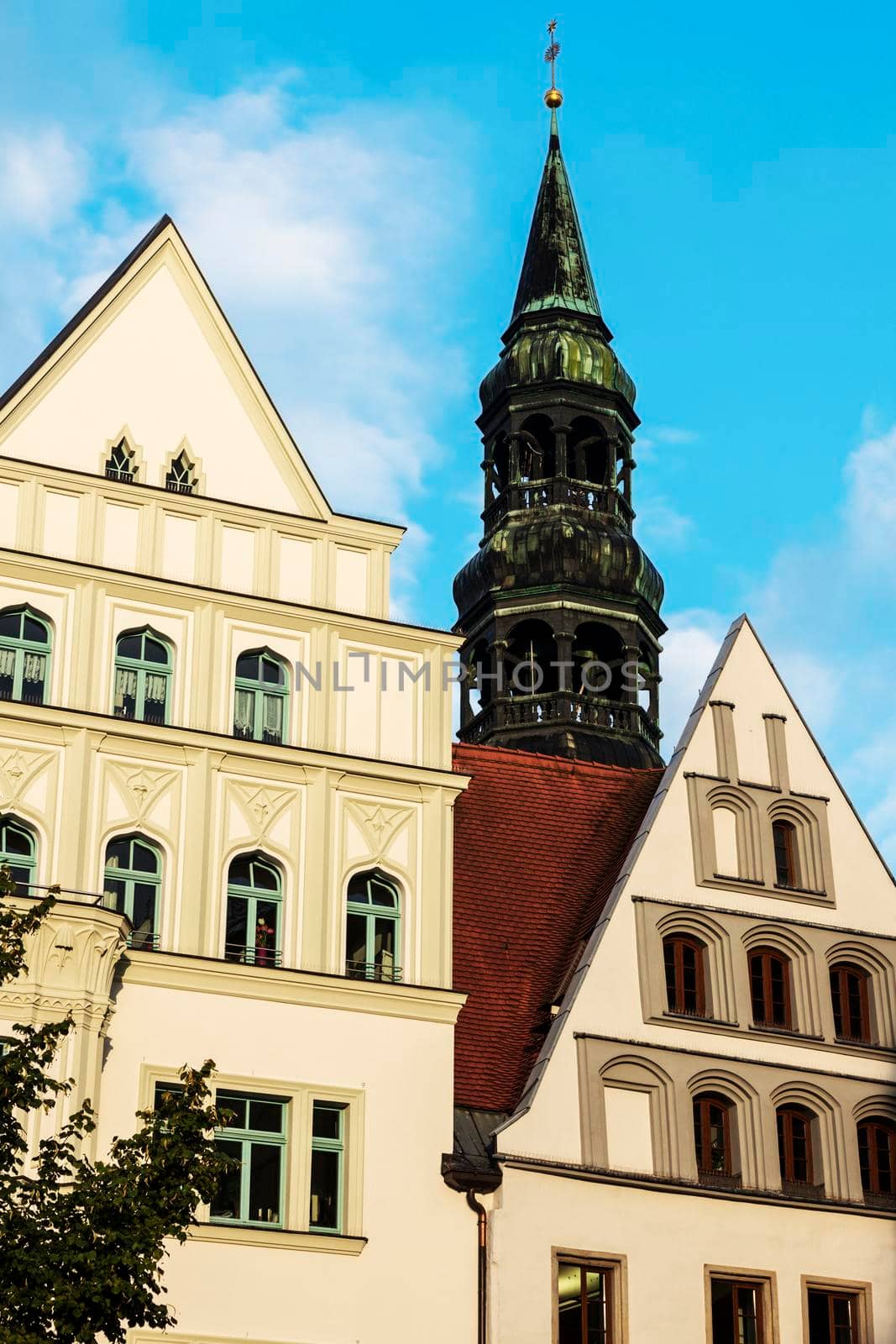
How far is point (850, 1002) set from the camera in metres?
36.5

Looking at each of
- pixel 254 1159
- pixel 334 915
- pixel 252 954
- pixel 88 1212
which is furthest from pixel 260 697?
pixel 88 1212

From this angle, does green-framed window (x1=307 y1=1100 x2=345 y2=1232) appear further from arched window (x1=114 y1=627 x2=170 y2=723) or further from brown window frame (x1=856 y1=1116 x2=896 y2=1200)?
brown window frame (x1=856 y1=1116 x2=896 y2=1200)

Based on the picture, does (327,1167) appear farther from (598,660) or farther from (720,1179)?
(598,660)

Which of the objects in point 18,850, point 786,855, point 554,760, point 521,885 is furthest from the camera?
point 554,760

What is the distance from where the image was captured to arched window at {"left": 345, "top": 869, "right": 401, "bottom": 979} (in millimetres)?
33438

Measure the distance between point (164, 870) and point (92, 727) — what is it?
2.20 meters

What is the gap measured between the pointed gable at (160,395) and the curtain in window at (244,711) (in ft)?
10.6

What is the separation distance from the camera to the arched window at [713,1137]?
3434 cm

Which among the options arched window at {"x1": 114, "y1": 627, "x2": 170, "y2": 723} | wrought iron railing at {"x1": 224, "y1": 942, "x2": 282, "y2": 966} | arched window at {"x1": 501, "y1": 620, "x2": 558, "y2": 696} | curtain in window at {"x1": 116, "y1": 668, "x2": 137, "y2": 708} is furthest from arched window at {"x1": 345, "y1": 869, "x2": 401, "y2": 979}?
arched window at {"x1": 501, "y1": 620, "x2": 558, "y2": 696}

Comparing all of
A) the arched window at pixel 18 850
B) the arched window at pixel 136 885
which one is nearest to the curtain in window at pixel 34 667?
the arched window at pixel 18 850

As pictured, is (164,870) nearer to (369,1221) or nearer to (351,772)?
(351,772)

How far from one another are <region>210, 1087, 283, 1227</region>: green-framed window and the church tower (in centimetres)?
1827

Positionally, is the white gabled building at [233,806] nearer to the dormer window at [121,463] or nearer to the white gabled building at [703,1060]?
the dormer window at [121,463]

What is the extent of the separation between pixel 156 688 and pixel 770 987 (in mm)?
10356
